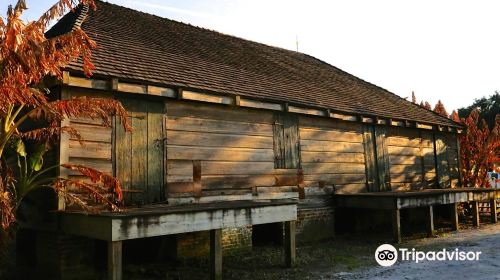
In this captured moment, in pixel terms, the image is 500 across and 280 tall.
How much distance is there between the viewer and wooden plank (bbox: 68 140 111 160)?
7078mm

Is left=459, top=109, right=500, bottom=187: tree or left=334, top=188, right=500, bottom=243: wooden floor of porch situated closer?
left=334, top=188, right=500, bottom=243: wooden floor of porch

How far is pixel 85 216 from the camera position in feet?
19.6

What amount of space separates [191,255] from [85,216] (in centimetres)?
286

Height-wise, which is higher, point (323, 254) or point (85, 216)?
point (85, 216)

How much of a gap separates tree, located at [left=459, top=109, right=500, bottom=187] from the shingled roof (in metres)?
1.67

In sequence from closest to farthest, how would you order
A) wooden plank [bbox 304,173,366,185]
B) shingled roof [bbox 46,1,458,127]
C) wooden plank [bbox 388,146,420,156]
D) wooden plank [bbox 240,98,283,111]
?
shingled roof [bbox 46,1,458,127] < wooden plank [bbox 240,98,283,111] < wooden plank [bbox 304,173,366,185] < wooden plank [bbox 388,146,420,156]

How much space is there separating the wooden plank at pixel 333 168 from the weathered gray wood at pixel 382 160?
78 cm

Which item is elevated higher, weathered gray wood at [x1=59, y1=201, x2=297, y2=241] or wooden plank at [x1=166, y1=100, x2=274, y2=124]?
wooden plank at [x1=166, y1=100, x2=274, y2=124]

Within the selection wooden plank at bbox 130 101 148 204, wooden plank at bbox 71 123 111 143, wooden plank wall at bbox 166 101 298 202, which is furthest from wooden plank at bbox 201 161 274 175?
wooden plank at bbox 71 123 111 143

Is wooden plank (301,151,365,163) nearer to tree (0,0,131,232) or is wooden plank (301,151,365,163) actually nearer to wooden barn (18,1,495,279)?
wooden barn (18,1,495,279)

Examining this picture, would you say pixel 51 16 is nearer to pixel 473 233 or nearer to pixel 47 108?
pixel 47 108

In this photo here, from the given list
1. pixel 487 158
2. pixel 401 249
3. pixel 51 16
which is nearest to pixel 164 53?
pixel 51 16

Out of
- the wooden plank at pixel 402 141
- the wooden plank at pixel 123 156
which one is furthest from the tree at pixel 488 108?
the wooden plank at pixel 123 156

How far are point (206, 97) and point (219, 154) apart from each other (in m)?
1.28
